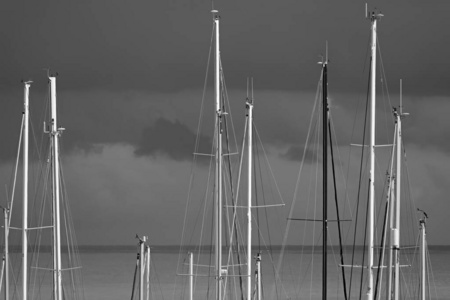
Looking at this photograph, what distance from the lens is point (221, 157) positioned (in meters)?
37.9

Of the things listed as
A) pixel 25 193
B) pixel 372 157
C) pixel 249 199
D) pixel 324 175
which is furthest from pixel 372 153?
pixel 25 193

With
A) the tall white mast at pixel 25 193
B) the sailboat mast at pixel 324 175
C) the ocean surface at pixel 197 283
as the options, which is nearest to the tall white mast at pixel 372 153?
the sailboat mast at pixel 324 175

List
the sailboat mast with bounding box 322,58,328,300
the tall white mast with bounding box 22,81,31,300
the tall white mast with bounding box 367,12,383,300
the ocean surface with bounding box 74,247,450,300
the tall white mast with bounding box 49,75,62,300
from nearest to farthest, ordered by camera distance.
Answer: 1. the sailboat mast with bounding box 322,58,328,300
2. the tall white mast with bounding box 367,12,383,300
3. the tall white mast with bounding box 49,75,62,300
4. the tall white mast with bounding box 22,81,31,300
5. the ocean surface with bounding box 74,247,450,300

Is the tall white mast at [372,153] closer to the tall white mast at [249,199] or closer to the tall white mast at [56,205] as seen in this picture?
the tall white mast at [249,199]

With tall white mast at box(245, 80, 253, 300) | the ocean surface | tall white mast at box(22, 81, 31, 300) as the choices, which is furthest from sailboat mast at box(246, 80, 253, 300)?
the ocean surface

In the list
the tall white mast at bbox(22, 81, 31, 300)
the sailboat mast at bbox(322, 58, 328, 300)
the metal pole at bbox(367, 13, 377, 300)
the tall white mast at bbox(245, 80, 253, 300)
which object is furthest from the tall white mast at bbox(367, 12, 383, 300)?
the tall white mast at bbox(22, 81, 31, 300)

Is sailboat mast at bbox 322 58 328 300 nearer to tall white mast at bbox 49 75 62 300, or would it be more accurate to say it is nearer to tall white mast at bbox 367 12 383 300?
tall white mast at bbox 367 12 383 300

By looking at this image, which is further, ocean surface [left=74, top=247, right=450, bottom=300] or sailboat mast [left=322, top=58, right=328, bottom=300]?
ocean surface [left=74, top=247, right=450, bottom=300]

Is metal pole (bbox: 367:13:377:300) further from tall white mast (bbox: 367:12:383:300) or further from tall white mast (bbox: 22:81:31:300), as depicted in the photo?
tall white mast (bbox: 22:81:31:300)

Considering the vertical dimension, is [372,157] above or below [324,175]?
above

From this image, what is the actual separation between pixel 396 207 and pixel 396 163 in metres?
1.57

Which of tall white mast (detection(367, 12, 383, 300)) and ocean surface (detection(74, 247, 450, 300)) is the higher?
tall white mast (detection(367, 12, 383, 300))

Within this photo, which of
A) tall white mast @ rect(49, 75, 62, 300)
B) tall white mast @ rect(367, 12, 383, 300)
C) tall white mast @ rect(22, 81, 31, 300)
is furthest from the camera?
tall white mast @ rect(22, 81, 31, 300)

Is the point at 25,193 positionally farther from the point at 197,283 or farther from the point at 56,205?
the point at 197,283
